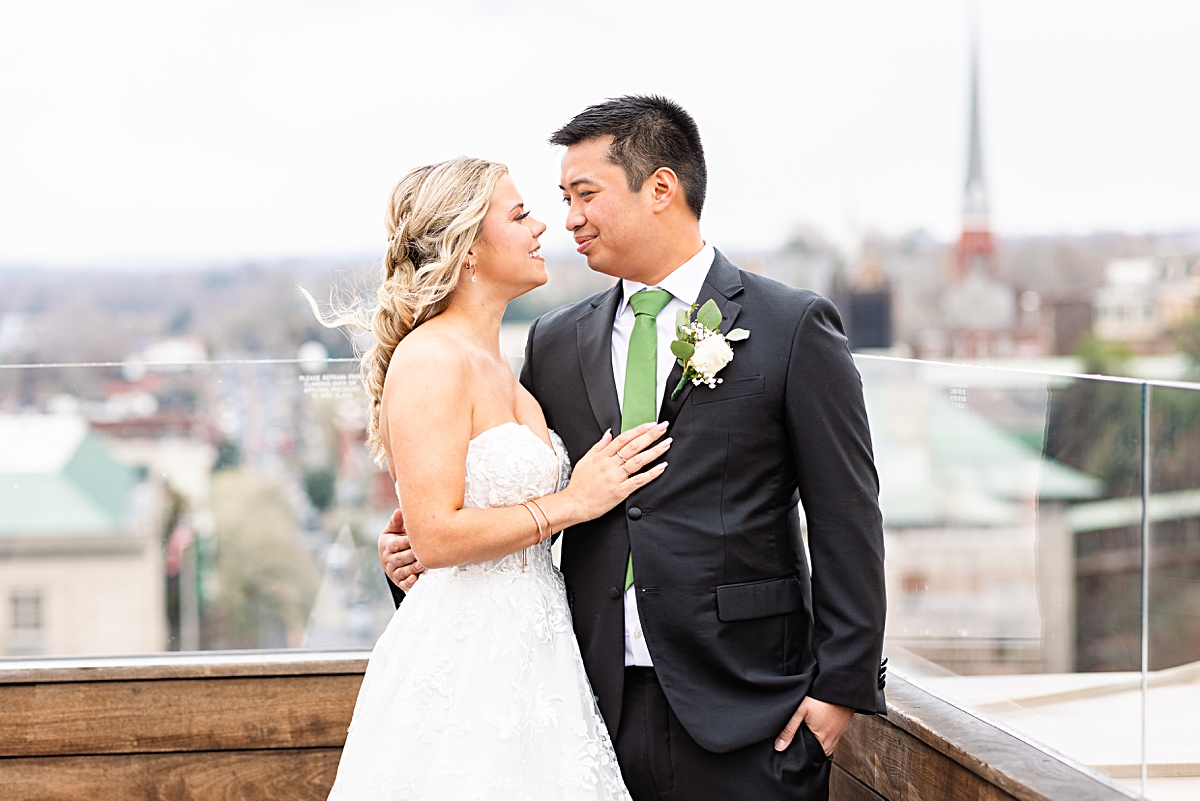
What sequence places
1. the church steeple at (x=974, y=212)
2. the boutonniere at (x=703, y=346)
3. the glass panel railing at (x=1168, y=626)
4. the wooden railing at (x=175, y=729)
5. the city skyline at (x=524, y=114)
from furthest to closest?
the church steeple at (x=974, y=212)
the city skyline at (x=524, y=114)
the wooden railing at (x=175, y=729)
the boutonniere at (x=703, y=346)
the glass panel railing at (x=1168, y=626)

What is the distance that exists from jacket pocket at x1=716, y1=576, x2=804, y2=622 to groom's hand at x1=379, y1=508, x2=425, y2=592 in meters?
0.61

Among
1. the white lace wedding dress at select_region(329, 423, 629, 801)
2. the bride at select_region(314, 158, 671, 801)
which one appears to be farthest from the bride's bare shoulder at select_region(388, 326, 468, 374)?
the white lace wedding dress at select_region(329, 423, 629, 801)

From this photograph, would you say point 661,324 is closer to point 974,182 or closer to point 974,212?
point 974,182

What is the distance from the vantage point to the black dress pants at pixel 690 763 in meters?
1.91

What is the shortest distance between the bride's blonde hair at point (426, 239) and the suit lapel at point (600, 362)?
258 millimetres

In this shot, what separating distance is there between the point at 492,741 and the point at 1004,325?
5623 cm

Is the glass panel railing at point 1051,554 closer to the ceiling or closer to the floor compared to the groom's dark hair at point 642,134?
closer to the floor

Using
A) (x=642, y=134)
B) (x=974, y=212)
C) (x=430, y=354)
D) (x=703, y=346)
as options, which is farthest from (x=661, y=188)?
(x=974, y=212)

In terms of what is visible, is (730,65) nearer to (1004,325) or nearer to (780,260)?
(780,260)

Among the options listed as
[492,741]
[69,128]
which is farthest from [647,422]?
[69,128]

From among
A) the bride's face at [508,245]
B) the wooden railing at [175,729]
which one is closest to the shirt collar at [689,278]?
the bride's face at [508,245]

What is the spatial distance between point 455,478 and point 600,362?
33 centimetres

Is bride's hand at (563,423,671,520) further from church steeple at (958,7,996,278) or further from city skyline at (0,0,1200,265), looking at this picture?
church steeple at (958,7,996,278)

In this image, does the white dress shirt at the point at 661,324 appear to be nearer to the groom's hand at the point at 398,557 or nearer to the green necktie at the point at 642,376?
the green necktie at the point at 642,376
